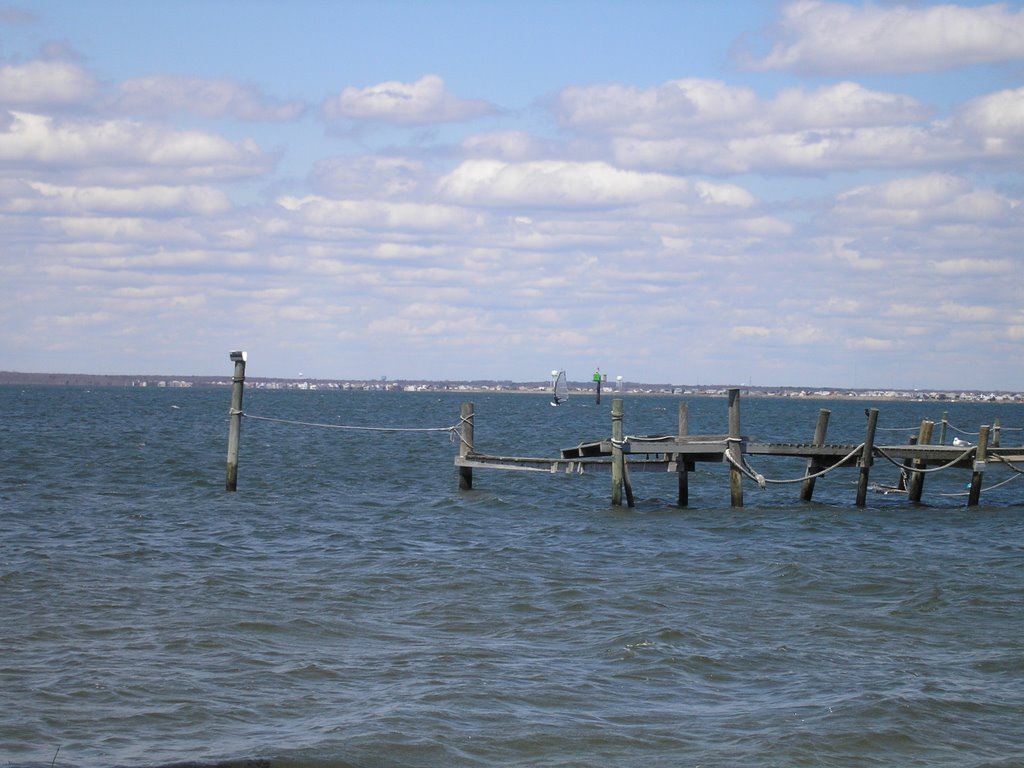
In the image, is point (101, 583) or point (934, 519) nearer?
point (101, 583)

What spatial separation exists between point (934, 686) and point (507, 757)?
4.20 metres

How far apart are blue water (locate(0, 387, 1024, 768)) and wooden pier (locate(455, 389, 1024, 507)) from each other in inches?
35.1

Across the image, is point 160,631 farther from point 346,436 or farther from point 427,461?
point 346,436

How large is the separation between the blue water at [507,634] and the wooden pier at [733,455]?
891 millimetres

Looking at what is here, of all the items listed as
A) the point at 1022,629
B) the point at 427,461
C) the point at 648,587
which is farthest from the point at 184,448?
the point at 1022,629

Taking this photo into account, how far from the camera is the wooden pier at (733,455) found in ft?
72.7

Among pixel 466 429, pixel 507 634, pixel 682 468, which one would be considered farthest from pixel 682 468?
pixel 507 634

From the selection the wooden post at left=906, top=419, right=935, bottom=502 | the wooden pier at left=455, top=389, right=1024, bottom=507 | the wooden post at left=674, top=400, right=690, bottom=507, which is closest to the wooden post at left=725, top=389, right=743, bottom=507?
the wooden pier at left=455, top=389, right=1024, bottom=507

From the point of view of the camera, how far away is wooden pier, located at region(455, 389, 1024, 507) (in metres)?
22.2

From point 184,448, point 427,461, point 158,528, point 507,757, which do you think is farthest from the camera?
point 184,448

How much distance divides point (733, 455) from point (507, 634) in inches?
409

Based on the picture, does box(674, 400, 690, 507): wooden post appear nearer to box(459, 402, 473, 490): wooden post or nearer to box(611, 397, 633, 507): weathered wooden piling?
box(611, 397, 633, 507): weathered wooden piling

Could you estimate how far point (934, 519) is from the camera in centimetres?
2327

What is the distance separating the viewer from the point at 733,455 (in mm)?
22000
